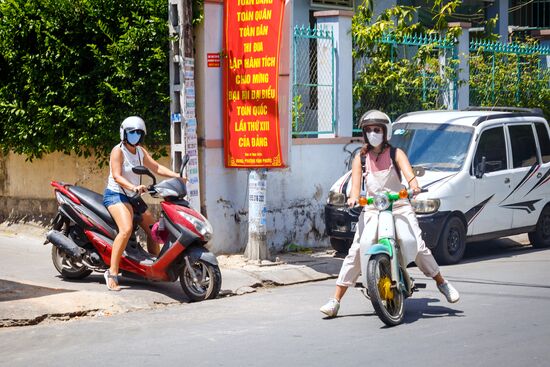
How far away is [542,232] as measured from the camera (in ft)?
45.2

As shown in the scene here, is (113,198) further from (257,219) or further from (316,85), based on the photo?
(316,85)

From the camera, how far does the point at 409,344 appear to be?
7383 mm

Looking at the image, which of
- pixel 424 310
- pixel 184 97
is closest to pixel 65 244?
pixel 184 97

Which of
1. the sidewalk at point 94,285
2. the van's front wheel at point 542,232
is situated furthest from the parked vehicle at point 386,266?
the van's front wheel at point 542,232

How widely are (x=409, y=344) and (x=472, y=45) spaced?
1016 cm

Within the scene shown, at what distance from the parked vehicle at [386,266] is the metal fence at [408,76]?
6.11 metres

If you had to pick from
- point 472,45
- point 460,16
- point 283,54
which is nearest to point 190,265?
point 283,54

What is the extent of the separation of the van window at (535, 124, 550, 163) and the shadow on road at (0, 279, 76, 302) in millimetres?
7156

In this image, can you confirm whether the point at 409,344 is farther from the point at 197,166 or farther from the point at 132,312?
the point at 197,166

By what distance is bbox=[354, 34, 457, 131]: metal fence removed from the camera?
48.5 ft

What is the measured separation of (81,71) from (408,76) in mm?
5355

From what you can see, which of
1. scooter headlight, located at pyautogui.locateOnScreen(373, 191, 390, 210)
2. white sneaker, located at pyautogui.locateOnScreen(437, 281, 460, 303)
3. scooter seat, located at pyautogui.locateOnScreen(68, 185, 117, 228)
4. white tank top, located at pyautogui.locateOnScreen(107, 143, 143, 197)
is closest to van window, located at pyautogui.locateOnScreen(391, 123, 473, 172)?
white sneaker, located at pyautogui.locateOnScreen(437, 281, 460, 303)

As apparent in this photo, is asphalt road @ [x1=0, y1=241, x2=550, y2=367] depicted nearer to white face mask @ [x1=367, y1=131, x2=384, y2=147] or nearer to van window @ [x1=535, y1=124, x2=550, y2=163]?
white face mask @ [x1=367, y1=131, x2=384, y2=147]

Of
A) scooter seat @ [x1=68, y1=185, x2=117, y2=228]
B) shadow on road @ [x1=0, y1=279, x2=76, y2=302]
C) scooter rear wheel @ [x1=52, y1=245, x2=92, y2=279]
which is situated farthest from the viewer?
scooter rear wheel @ [x1=52, y1=245, x2=92, y2=279]
